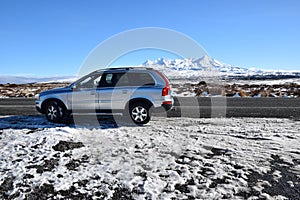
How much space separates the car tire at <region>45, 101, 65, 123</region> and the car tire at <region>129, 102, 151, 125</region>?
2425 mm

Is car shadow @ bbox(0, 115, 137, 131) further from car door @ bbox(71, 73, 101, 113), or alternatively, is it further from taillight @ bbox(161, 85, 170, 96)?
taillight @ bbox(161, 85, 170, 96)

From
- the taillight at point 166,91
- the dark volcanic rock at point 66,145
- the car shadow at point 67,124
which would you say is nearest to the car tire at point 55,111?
the car shadow at point 67,124

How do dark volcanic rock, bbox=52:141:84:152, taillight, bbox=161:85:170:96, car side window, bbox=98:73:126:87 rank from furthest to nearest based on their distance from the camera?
car side window, bbox=98:73:126:87
taillight, bbox=161:85:170:96
dark volcanic rock, bbox=52:141:84:152

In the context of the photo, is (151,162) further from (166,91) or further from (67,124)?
(67,124)

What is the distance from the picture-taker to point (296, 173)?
4.05 m

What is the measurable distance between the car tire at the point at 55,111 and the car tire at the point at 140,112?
7.96 ft

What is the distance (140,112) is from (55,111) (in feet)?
9.65

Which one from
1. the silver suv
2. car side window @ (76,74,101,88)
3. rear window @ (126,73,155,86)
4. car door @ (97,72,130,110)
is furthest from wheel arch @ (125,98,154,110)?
car side window @ (76,74,101,88)

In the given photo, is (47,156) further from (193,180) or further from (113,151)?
(193,180)

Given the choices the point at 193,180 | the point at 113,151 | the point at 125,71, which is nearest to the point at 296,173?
the point at 193,180

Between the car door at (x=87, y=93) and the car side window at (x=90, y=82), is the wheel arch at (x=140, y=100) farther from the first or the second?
the car side window at (x=90, y=82)

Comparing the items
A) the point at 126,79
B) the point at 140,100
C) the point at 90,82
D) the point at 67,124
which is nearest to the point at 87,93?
the point at 90,82

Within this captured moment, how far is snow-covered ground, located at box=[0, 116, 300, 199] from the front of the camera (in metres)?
3.53

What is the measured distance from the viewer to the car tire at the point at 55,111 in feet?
26.0
